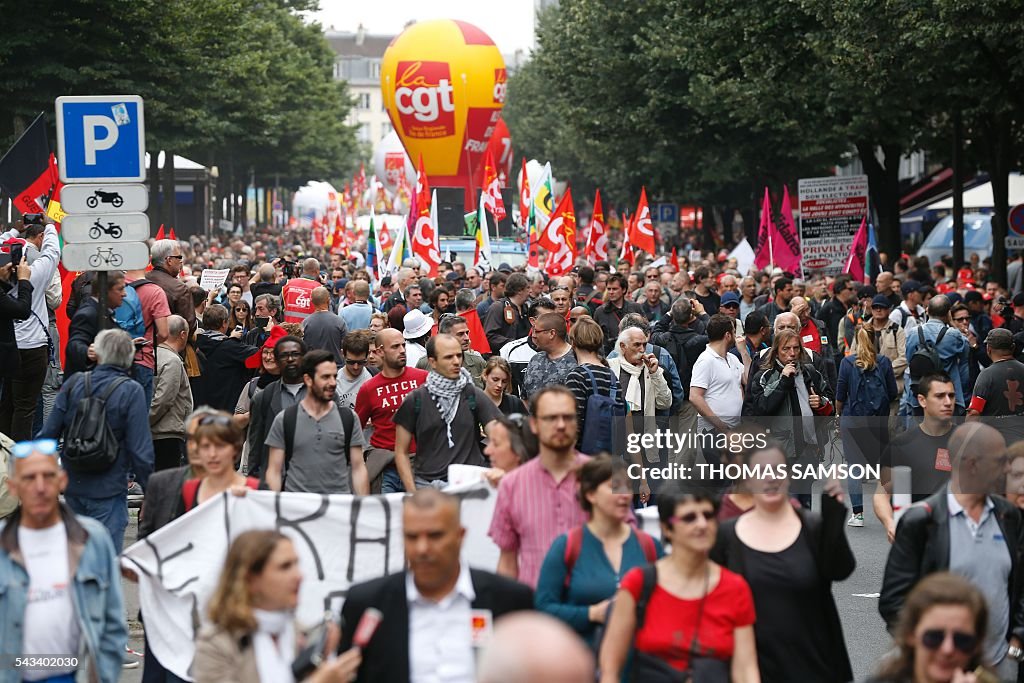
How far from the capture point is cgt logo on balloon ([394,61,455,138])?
48.5m

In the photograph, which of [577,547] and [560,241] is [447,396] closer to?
[577,547]

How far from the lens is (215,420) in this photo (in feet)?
24.4

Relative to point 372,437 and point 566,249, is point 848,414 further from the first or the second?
point 566,249

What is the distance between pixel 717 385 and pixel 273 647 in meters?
7.38

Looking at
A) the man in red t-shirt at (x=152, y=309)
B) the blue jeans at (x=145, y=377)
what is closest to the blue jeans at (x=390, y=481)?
the blue jeans at (x=145, y=377)

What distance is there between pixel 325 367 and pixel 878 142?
27681mm

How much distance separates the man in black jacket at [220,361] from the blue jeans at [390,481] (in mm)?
3443

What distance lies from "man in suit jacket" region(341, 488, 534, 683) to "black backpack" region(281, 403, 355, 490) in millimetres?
3885

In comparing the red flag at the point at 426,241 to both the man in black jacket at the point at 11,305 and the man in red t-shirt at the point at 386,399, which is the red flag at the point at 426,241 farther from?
the man in red t-shirt at the point at 386,399

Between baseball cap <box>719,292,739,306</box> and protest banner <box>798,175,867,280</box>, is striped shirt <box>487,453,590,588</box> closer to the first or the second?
baseball cap <box>719,292,739,306</box>

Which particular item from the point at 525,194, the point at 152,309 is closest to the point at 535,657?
the point at 152,309

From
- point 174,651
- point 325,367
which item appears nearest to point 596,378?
point 325,367

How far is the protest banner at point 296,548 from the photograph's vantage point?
24.7 ft

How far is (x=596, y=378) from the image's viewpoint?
34.5 ft
